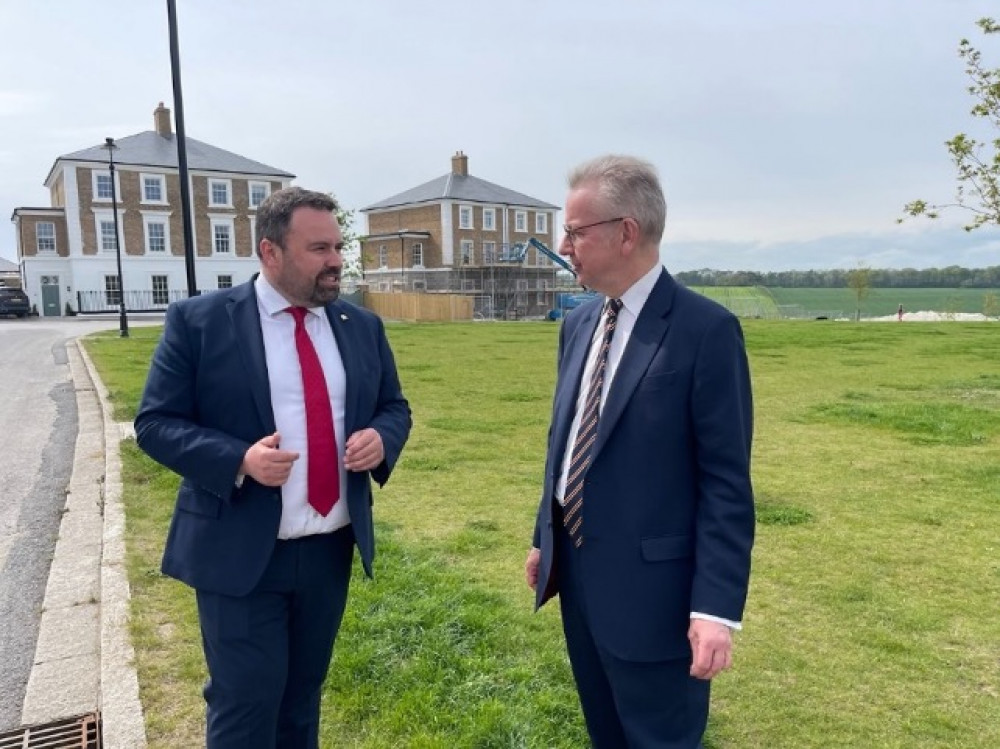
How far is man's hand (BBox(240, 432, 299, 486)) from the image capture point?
242 centimetres

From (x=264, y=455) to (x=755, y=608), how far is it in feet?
11.4

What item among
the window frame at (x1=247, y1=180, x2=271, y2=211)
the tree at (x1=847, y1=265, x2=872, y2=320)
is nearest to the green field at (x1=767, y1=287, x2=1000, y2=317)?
the tree at (x1=847, y1=265, x2=872, y2=320)

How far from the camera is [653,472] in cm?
219

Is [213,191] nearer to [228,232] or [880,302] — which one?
[228,232]

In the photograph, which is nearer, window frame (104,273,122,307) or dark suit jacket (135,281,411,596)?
dark suit jacket (135,281,411,596)

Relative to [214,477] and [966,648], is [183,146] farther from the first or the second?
[966,648]

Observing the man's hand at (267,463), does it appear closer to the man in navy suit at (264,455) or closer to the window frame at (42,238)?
the man in navy suit at (264,455)

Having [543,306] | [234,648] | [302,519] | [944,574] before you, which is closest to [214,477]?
[302,519]

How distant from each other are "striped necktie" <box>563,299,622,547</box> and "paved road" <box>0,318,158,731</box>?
3.01 meters

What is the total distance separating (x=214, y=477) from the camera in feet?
8.04

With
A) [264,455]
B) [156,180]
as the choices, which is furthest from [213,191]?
[264,455]

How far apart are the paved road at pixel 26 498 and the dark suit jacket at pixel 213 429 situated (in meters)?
1.92

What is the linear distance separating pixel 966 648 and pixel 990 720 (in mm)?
756

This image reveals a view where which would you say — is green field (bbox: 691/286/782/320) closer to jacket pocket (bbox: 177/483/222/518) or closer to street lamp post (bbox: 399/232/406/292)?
street lamp post (bbox: 399/232/406/292)
